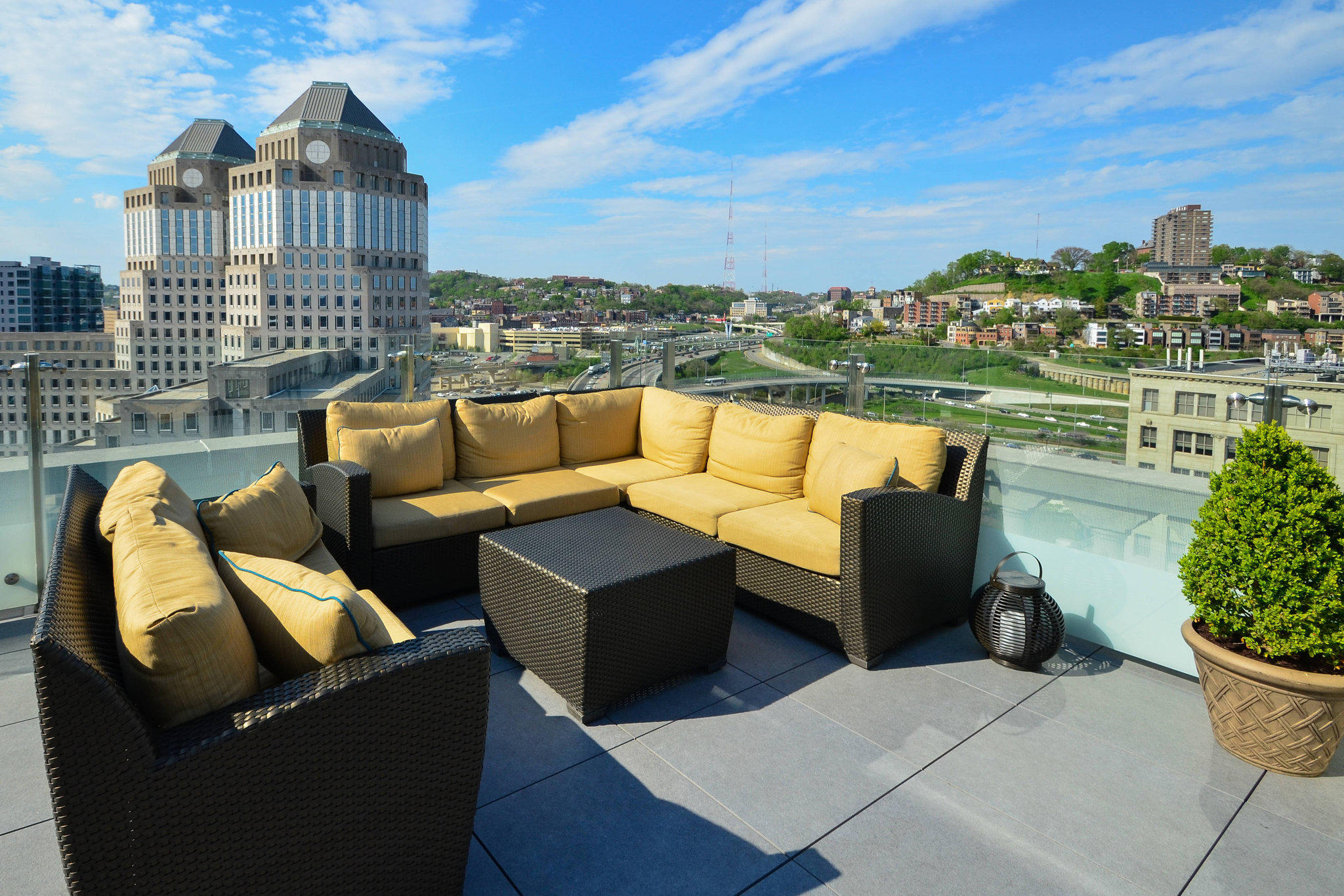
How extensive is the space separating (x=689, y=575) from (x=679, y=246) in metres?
23.3

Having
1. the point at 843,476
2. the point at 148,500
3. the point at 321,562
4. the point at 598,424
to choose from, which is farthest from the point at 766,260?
the point at 148,500

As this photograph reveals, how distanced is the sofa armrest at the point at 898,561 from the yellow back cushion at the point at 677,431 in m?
1.21

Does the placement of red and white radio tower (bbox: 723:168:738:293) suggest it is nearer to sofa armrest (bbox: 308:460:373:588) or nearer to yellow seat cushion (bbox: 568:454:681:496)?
yellow seat cushion (bbox: 568:454:681:496)

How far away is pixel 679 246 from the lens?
2478 centimetres

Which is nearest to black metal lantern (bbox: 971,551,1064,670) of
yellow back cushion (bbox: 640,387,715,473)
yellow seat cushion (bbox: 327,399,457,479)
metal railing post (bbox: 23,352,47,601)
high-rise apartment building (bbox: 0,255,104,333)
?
yellow back cushion (bbox: 640,387,715,473)

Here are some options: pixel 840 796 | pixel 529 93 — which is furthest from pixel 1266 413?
pixel 529 93

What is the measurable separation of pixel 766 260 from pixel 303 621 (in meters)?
22.7

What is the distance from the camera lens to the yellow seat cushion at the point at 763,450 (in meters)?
3.53

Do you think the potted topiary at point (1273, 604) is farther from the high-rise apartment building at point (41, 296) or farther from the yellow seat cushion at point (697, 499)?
the high-rise apartment building at point (41, 296)

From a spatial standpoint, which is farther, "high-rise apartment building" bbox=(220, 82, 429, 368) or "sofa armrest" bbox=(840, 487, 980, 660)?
"high-rise apartment building" bbox=(220, 82, 429, 368)

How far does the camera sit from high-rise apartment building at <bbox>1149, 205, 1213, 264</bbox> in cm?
2720

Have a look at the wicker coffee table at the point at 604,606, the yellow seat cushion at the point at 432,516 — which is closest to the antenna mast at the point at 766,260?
the yellow seat cushion at the point at 432,516

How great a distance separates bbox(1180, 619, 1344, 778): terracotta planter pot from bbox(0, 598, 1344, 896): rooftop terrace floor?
6 centimetres

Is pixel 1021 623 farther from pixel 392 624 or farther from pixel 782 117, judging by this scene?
pixel 782 117
